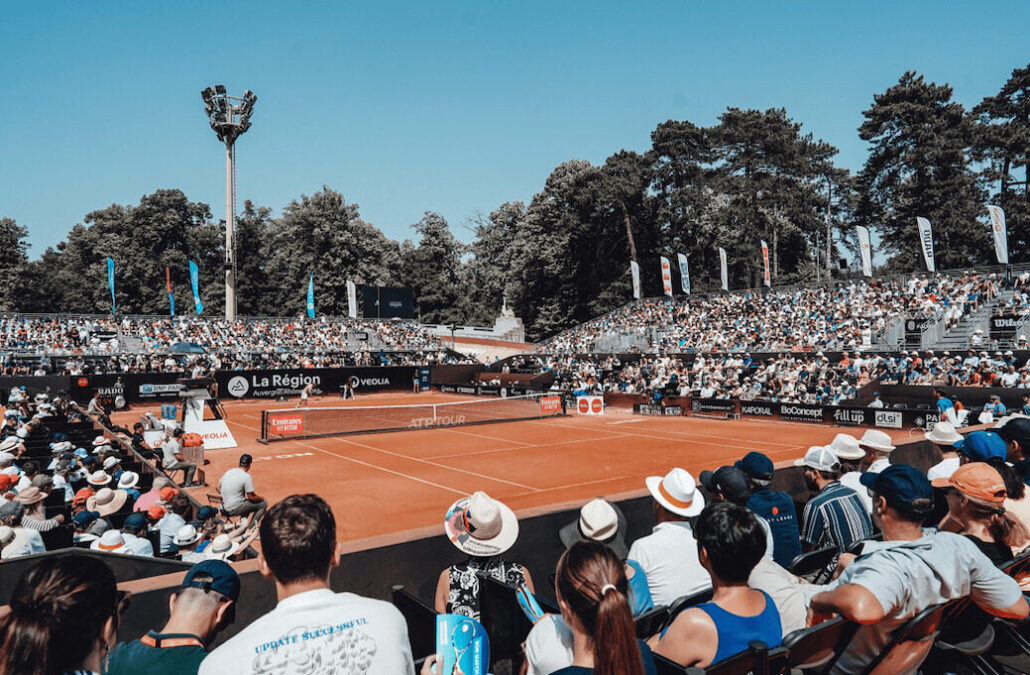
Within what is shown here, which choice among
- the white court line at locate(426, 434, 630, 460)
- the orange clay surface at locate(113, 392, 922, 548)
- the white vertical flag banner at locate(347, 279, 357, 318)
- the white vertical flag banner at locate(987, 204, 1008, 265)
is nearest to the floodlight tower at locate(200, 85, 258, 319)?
the white vertical flag banner at locate(347, 279, 357, 318)

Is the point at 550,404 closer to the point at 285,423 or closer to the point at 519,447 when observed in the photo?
the point at 519,447

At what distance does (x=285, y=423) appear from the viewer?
1059 inches

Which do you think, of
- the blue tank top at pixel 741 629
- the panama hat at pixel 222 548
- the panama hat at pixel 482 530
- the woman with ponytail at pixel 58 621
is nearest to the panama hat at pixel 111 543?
the panama hat at pixel 222 548

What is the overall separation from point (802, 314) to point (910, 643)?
41.2 m

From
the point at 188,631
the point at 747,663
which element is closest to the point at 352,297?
the point at 188,631

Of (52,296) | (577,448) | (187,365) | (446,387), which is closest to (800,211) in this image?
(446,387)

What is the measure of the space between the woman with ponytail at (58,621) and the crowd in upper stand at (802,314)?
121ft

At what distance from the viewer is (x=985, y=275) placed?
118 ft

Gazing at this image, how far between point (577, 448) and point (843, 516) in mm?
19201

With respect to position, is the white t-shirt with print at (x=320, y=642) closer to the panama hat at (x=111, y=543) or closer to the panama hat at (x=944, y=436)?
the panama hat at (x=111, y=543)

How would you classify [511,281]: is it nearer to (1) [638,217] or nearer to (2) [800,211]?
(1) [638,217]

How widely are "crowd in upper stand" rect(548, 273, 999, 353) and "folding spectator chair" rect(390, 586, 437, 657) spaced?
3486 cm

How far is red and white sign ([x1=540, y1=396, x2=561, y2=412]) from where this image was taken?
1396 inches

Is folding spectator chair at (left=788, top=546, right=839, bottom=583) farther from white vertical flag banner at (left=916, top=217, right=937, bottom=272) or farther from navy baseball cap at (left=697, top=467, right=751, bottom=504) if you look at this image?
white vertical flag banner at (left=916, top=217, right=937, bottom=272)
